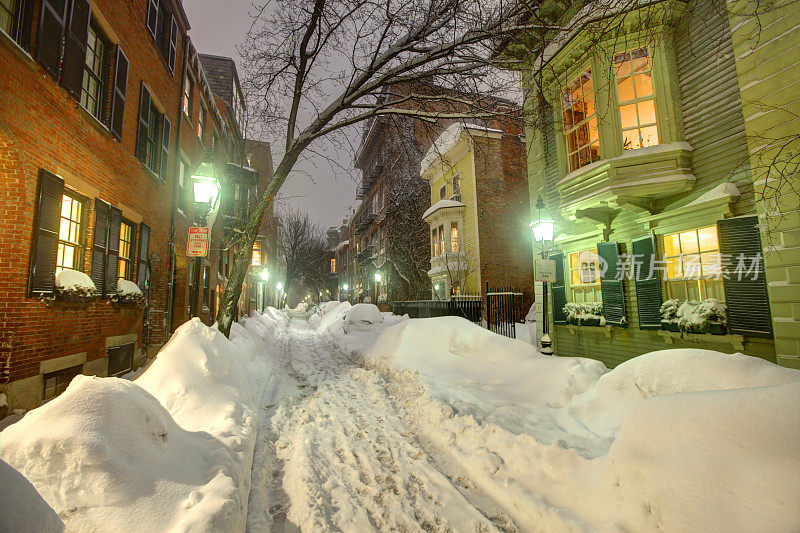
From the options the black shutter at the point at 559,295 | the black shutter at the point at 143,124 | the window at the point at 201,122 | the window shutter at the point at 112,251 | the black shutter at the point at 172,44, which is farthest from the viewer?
the window at the point at 201,122

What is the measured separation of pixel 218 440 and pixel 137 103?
28.7 ft

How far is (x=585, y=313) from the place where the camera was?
940cm

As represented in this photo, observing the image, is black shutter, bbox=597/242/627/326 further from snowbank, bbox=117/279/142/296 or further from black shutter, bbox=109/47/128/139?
black shutter, bbox=109/47/128/139

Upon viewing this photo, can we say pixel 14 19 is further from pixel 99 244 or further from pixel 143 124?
pixel 143 124

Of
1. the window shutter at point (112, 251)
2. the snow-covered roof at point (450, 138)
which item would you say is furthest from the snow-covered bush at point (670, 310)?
the snow-covered roof at point (450, 138)

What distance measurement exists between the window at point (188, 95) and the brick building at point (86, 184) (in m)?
0.72

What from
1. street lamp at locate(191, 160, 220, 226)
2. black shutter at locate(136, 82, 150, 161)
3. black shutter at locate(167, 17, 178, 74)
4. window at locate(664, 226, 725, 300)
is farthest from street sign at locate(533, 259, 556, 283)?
black shutter at locate(167, 17, 178, 74)

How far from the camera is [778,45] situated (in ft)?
18.1

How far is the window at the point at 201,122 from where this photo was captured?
14117mm

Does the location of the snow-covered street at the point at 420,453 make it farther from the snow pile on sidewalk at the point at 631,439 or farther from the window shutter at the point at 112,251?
the window shutter at the point at 112,251

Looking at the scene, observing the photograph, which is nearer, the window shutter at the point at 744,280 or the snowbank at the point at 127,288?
the window shutter at the point at 744,280

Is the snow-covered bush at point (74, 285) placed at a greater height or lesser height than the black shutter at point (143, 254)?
lesser

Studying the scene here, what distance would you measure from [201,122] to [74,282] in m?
11.3

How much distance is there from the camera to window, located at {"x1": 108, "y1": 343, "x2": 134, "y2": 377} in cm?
748
